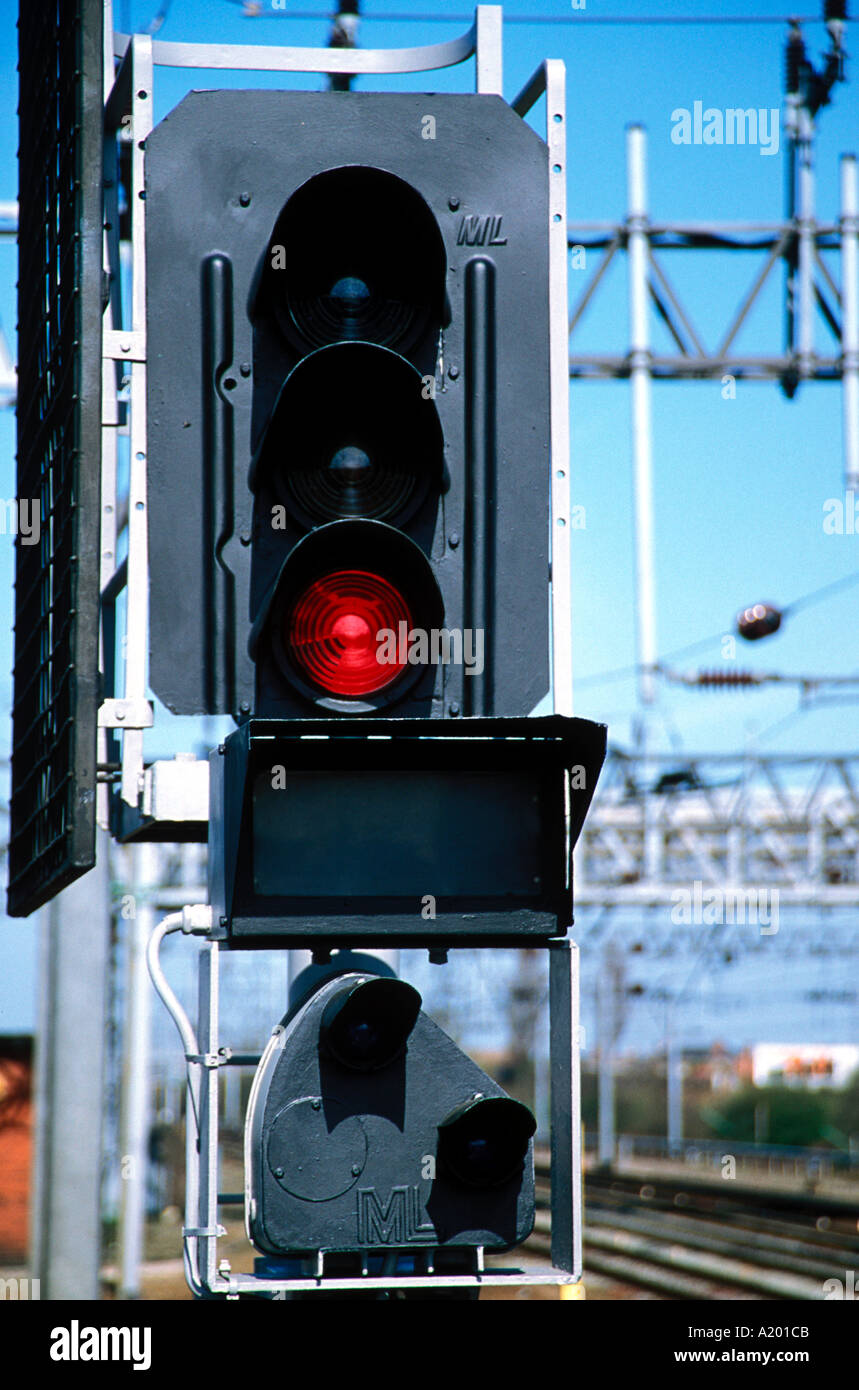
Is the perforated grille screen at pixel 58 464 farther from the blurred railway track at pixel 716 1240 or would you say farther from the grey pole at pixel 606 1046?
the grey pole at pixel 606 1046

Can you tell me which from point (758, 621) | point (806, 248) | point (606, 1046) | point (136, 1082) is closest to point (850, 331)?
point (806, 248)

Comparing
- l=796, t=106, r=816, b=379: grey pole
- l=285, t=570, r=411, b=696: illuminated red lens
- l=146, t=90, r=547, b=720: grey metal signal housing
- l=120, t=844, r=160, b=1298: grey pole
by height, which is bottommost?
l=120, t=844, r=160, b=1298: grey pole

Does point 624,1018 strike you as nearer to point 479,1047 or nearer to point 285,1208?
point 479,1047

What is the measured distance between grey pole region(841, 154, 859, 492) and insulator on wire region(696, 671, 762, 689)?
8.18 meters

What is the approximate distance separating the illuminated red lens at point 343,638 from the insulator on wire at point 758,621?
36.9 ft

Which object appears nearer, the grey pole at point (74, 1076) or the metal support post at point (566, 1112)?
the metal support post at point (566, 1112)

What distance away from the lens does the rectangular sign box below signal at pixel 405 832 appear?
2.98 m

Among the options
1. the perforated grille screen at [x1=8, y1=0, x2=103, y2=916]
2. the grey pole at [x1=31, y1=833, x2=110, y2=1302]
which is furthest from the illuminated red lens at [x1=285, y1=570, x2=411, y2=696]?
the grey pole at [x1=31, y1=833, x2=110, y2=1302]

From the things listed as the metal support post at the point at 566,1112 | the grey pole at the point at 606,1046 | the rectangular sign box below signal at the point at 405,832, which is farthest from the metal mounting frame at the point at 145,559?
the grey pole at the point at 606,1046

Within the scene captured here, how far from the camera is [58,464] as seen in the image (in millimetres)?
3262

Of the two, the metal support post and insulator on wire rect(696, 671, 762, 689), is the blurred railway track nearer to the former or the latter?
insulator on wire rect(696, 671, 762, 689)

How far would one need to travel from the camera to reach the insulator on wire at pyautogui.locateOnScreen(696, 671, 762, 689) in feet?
62.0

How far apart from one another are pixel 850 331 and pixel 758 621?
14.1 ft
